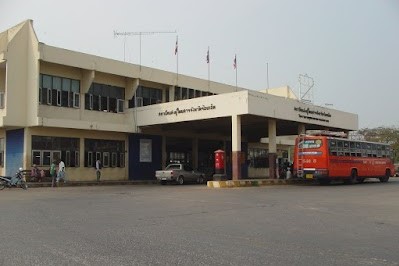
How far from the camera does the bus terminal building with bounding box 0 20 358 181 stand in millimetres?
30484

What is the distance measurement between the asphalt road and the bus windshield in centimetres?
1408

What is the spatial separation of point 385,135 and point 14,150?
62.9 metres

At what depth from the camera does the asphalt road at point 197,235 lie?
734 cm

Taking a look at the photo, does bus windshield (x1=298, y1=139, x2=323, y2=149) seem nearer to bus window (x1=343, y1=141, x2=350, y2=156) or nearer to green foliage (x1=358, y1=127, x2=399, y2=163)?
bus window (x1=343, y1=141, x2=350, y2=156)

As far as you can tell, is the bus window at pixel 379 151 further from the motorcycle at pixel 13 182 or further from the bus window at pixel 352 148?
the motorcycle at pixel 13 182

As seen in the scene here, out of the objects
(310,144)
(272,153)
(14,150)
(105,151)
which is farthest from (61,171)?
(310,144)

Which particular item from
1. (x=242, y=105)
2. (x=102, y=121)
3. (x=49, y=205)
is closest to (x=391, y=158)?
(x=242, y=105)

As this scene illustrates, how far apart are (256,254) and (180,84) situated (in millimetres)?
32768

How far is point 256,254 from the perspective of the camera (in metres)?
7.64

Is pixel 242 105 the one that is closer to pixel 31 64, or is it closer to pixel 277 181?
pixel 277 181

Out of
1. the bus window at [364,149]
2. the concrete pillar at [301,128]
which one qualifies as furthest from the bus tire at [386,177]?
the concrete pillar at [301,128]

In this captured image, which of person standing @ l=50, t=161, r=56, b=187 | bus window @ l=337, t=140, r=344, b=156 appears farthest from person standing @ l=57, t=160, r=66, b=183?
bus window @ l=337, t=140, r=344, b=156

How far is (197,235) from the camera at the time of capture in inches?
376

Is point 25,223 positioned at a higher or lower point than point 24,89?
lower
